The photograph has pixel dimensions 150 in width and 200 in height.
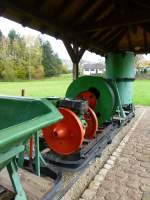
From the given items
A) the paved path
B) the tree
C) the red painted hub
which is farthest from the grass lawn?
the tree

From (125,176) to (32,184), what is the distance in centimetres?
136

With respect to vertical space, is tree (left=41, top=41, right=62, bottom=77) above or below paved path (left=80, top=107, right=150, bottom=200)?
above

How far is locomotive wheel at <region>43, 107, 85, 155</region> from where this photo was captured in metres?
3.57

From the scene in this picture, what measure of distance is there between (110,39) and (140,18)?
2956 millimetres

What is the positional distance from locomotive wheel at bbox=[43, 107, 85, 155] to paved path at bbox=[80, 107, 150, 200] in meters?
0.56

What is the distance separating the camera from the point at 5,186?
258 centimetres

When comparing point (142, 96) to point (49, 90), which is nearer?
point (142, 96)

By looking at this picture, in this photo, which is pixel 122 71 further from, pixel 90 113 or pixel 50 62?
pixel 50 62

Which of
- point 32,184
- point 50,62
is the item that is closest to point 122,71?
point 32,184

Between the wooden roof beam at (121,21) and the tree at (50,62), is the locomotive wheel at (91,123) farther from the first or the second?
the tree at (50,62)

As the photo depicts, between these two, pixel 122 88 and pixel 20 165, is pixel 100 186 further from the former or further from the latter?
pixel 122 88

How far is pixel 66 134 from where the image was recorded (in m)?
3.67

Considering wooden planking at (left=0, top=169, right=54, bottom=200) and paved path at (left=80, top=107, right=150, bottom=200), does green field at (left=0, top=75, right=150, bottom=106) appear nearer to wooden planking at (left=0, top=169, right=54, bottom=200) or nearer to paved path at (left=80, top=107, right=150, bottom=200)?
paved path at (left=80, top=107, right=150, bottom=200)

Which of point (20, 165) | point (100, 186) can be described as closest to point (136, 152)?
point (100, 186)
